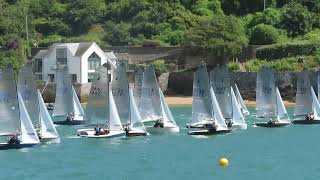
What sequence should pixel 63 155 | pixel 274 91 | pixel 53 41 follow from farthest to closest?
1. pixel 53 41
2. pixel 274 91
3. pixel 63 155

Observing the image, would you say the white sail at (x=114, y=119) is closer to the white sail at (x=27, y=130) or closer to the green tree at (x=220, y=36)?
the white sail at (x=27, y=130)

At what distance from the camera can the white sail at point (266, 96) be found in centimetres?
8000

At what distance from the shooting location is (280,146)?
62.5 meters

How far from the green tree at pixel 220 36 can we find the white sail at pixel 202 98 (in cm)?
4714

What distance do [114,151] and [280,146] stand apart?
1290 cm

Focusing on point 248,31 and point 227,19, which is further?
point 248,31

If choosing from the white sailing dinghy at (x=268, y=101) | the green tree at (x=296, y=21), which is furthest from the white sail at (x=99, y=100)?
the green tree at (x=296, y=21)

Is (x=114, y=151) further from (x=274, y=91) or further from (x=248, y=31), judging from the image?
(x=248, y=31)

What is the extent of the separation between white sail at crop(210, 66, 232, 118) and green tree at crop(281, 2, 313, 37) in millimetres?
51712

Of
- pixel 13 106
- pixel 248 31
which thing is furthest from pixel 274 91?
pixel 248 31

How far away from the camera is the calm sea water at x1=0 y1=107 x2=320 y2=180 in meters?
48.9

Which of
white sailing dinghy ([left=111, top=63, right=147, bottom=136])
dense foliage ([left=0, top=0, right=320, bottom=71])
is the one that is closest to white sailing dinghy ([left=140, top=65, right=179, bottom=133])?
white sailing dinghy ([left=111, top=63, right=147, bottom=136])

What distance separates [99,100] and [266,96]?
67.3ft

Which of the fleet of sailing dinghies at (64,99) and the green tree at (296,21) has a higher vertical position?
the green tree at (296,21)
